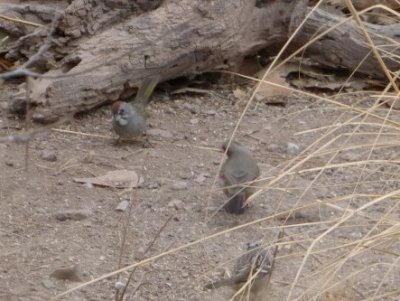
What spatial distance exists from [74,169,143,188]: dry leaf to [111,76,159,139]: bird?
0.24 metres

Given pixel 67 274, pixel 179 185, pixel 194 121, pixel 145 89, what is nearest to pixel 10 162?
pixel 179 185

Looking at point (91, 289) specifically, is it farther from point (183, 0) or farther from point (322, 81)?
point (322, 81)

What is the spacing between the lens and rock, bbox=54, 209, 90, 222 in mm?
4418

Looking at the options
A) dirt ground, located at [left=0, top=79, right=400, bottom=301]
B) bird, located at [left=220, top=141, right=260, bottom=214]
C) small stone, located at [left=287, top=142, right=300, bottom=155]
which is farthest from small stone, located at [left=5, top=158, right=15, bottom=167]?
small stone, located at [left=287, top=142, right=300, bottom=155]

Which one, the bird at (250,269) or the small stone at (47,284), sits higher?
the bird at (250,269)

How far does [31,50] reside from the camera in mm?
5605

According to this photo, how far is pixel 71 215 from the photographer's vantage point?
4.43 m

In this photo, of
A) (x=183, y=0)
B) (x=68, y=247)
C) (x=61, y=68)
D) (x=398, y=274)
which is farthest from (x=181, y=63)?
(x=398, y=274)

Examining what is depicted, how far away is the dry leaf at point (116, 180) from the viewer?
477 cm

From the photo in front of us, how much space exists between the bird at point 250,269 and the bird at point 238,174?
0.62 metres

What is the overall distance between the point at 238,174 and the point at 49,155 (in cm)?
103

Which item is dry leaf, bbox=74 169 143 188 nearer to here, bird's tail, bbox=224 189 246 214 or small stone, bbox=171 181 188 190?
small stone, bbox=171 181 188 190

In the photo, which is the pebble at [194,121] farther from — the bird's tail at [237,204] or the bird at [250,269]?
the bird at [250,269]

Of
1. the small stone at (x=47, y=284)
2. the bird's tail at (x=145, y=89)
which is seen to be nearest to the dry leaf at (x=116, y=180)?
the bird's tail at (x=145, y=89)
